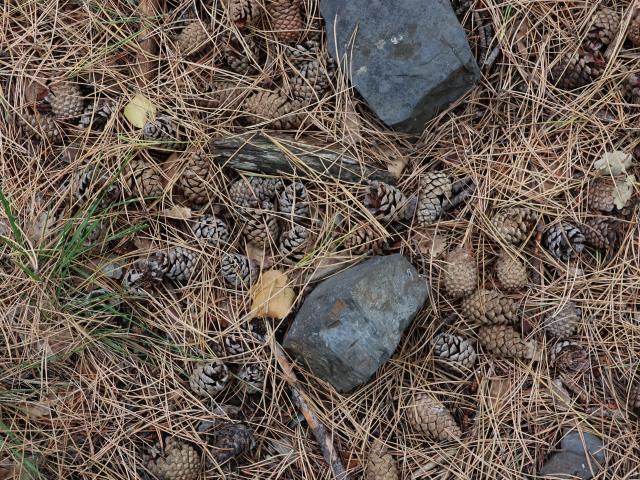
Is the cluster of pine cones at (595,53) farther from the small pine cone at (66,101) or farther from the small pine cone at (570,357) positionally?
the small pine cone at (66,101)

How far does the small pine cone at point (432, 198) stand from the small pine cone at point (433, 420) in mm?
637

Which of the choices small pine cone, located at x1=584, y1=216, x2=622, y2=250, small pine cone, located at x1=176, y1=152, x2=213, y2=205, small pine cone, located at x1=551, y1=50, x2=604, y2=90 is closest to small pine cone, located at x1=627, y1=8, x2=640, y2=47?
small pine cone, located at x1=551, y1=50, x2=604, y2=90

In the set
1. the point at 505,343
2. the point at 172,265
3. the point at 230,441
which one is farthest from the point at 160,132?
the point at 505,343

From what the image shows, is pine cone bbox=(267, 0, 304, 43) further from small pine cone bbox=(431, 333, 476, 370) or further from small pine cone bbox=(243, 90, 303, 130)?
small pine cone bbox=(431, 333, 476, 370)

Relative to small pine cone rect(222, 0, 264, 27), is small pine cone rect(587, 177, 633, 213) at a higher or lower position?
lower

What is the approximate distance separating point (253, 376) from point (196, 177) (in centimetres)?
73

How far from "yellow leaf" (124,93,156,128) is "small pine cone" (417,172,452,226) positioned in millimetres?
1030

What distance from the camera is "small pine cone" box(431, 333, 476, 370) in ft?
7.54

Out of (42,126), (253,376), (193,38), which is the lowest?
(253,376)

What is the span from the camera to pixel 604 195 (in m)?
2.37

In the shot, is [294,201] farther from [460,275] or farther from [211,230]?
[460,275]

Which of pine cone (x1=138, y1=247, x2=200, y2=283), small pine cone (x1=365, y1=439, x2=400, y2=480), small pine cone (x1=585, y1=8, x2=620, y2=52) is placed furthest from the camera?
small pine cone (x1=585, y1=8, x2=620, y2=52)

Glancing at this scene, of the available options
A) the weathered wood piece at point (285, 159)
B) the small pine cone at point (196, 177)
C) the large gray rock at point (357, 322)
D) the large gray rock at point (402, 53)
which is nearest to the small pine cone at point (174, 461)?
the large gray rock at point (357, 322)

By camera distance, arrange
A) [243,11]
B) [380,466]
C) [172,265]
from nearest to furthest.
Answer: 1. [380,466]
2. [172,265]
3. [243,11]
